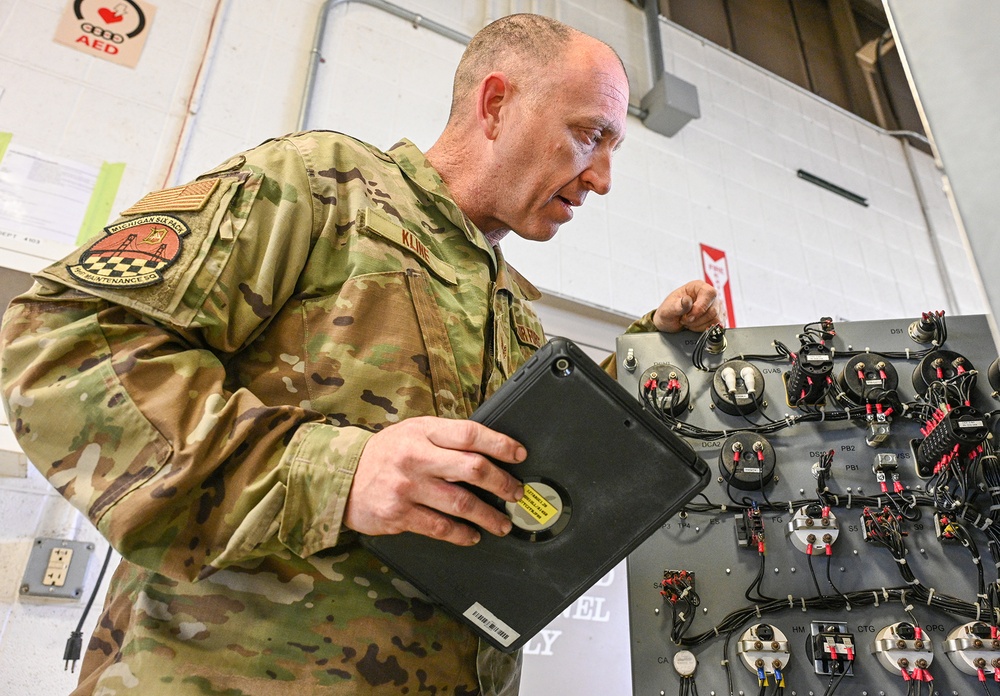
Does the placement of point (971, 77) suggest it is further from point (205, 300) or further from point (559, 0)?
point (559, 0)

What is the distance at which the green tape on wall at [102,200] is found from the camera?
5.83ft

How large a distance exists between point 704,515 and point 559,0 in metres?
2.69

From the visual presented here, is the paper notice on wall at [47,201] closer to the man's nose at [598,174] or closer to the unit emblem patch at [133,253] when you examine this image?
the unit emblem patch at [133,253]

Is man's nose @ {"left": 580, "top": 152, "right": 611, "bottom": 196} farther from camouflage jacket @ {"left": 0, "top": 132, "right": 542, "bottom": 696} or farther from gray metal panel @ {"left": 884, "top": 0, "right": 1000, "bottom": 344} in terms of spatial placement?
gray metal panel @ {"left": 884, "top": 0, "right": 1000, "bottom": 344}

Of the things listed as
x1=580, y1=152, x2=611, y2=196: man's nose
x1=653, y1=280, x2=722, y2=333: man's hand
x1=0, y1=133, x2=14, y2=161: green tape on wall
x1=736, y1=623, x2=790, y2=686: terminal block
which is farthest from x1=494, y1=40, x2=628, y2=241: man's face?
x1=0, y1=133, x2=14, y2=161: green tape on wall

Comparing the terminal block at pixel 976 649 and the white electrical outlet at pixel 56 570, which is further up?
the white electrical outlet at pixel 56 570

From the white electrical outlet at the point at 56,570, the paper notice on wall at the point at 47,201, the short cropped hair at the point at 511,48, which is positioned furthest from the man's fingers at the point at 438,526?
the paper notice on wall at the point at 47,201

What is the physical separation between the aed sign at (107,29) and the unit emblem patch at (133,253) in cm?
155

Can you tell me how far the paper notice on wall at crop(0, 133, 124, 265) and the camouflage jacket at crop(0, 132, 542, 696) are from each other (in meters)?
1.09

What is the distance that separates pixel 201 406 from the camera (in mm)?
723

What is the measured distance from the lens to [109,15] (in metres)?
2.06

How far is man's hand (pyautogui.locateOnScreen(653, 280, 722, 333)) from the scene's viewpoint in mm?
1336

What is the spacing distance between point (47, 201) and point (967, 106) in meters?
1.97

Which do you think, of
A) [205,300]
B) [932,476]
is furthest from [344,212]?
[932,476]
